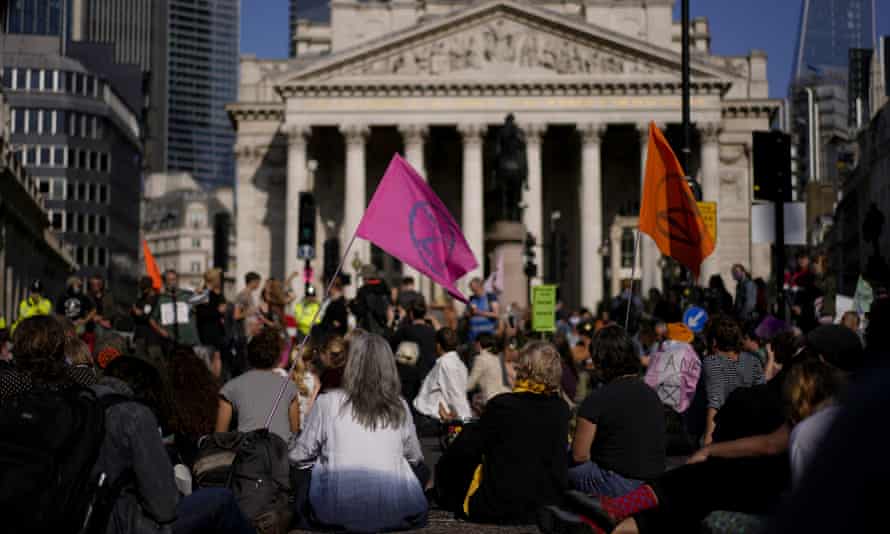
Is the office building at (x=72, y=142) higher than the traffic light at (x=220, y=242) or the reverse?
higher

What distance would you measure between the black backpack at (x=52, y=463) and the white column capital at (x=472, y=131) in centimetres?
5482

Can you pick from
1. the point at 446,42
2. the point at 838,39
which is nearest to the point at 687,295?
the point at 446,42

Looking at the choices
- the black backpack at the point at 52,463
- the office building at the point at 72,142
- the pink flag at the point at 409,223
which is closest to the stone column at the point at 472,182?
the office building at the point at 72,142

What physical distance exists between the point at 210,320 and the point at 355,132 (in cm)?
3987

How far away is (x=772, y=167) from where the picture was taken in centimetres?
1461

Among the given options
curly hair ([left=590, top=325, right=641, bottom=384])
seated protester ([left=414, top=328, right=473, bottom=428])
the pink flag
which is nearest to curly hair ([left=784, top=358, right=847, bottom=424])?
curly hair ([left=590, top=325, right=641, bottom=384])

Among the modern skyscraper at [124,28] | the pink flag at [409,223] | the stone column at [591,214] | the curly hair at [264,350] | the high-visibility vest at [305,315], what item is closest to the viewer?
the curly hair at [264,350]

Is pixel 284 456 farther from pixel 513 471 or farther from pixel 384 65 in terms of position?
pixel 384 65

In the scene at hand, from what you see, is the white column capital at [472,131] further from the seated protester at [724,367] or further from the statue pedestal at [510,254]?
the seated protester at [724,367]

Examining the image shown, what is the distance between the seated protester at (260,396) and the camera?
9.12m

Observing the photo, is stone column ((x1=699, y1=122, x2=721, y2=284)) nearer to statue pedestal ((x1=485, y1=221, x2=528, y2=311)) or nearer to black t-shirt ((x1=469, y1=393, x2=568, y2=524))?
statue pedestal ((x1=485, y1=221, x2=528, y2=311))

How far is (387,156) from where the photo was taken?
65.5m

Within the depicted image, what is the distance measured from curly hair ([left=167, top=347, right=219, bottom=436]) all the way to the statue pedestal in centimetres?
2070

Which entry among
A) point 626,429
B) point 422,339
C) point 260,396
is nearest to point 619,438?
point 626,429
